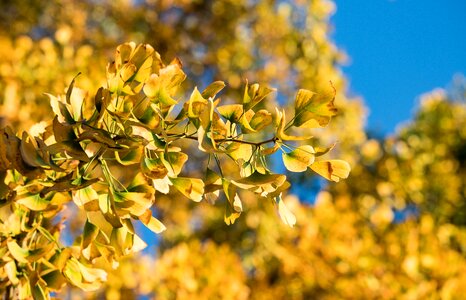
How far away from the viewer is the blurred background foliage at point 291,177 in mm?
3508

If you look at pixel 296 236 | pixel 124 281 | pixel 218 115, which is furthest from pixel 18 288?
pixel 296 236

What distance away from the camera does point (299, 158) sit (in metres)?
0.70

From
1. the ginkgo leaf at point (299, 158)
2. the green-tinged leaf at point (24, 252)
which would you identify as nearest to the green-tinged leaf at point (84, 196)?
the green-tinged leaf at point (24, 252)

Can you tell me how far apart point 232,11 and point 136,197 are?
4.81 meters

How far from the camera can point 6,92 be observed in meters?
3.27

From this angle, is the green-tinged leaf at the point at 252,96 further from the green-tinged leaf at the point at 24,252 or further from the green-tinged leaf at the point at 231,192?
the green-tinged leaf at the point at 24,252

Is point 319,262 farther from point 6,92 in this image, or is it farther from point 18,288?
point 18,288

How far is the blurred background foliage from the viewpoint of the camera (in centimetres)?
351

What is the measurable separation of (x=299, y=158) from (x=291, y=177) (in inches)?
208

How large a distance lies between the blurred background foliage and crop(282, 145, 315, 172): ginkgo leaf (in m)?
2.10

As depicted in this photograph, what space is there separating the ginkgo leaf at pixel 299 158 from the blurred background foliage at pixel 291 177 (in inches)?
82.8

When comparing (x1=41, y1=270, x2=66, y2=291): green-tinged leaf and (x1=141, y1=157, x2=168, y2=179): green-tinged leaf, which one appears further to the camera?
(x1=41, y1=270, x2=66, y2=291): green-tinged leaf

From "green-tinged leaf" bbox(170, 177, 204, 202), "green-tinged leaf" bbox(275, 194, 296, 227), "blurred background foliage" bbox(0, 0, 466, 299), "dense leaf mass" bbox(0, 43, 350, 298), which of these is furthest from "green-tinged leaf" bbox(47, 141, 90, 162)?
"blurred background foliage" bbox(0, 0, 466, 299)

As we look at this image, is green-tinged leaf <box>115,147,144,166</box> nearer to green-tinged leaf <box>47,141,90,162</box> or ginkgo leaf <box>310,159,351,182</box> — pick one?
green-tinged leaf <box>47,141,90,162</box>
